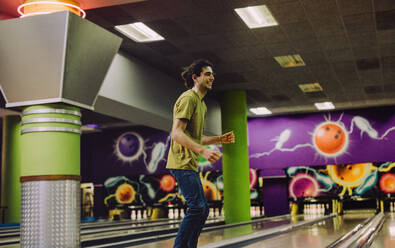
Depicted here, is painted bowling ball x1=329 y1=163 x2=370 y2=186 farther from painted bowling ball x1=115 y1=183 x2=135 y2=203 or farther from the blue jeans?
the blue jeans

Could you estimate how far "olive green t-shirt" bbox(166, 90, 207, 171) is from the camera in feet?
8.83

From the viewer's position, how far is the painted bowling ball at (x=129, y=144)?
1542 cm

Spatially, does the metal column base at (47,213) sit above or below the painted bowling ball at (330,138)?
below

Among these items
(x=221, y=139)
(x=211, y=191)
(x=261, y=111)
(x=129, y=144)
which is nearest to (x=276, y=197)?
(x=211, y=191)

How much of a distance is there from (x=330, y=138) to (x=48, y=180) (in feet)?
36.3

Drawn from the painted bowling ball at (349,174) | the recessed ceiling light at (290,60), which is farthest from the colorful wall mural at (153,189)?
the recessed ceiling light at (290,60)

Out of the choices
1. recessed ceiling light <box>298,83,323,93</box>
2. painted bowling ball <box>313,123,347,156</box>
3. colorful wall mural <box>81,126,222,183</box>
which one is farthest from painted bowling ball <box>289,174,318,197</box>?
recessed ceiling light <box>298,83,323,93</box>

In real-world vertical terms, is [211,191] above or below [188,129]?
below

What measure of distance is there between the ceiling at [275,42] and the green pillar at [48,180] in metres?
2.36

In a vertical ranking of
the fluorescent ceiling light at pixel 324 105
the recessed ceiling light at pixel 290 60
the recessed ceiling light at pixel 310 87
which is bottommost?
the fluorescent ceiling light at pixel 324 105

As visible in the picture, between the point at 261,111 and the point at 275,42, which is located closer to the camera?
the point at 275,42

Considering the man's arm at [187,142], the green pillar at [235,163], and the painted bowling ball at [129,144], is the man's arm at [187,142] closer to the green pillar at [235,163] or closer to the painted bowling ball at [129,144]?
the green pillar at [235,163]

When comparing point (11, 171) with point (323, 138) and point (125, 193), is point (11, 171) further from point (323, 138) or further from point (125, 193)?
point (323, 138)

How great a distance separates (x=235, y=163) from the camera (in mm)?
10750
